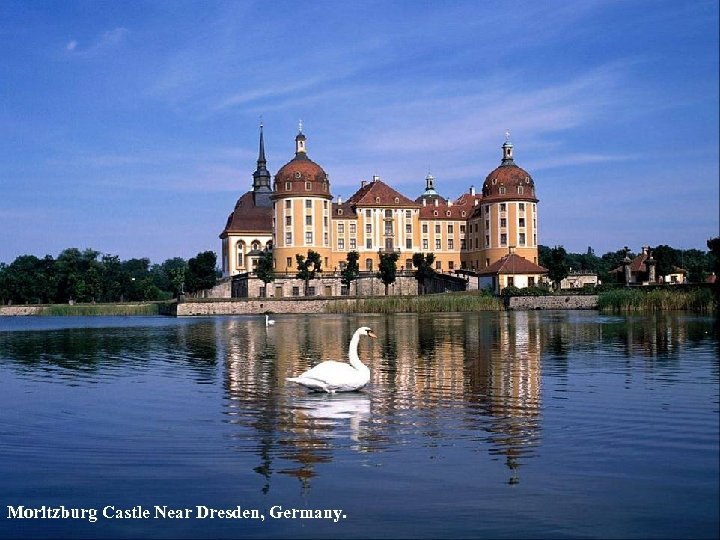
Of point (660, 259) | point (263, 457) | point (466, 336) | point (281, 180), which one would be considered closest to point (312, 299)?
point (281, 180)

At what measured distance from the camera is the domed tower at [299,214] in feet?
317

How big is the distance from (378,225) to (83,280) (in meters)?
41.2

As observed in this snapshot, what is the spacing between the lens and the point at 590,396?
601 inches

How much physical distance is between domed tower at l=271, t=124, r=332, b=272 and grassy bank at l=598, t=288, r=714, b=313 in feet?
141

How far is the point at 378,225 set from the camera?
105 m

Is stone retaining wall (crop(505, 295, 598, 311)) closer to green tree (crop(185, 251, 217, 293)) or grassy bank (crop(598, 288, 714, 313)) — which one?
grassy bank (crop(598, 288, 714, 313))

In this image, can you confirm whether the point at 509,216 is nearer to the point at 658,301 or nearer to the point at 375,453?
the point at 658,301

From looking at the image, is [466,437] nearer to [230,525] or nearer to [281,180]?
[230,525]

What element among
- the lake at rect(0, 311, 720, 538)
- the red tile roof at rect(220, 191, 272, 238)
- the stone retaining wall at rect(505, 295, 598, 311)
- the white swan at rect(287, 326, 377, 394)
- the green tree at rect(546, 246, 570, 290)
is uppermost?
the red tile roof at rect(220, 191, 272, 238)

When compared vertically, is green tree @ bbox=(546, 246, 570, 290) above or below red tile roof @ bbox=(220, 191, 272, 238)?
below

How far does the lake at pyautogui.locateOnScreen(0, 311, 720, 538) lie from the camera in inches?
313

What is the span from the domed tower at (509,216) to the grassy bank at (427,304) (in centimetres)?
2606

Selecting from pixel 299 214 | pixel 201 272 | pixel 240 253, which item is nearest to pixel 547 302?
pixel 299 214

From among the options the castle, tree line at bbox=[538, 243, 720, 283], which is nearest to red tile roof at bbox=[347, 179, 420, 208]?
the castle
